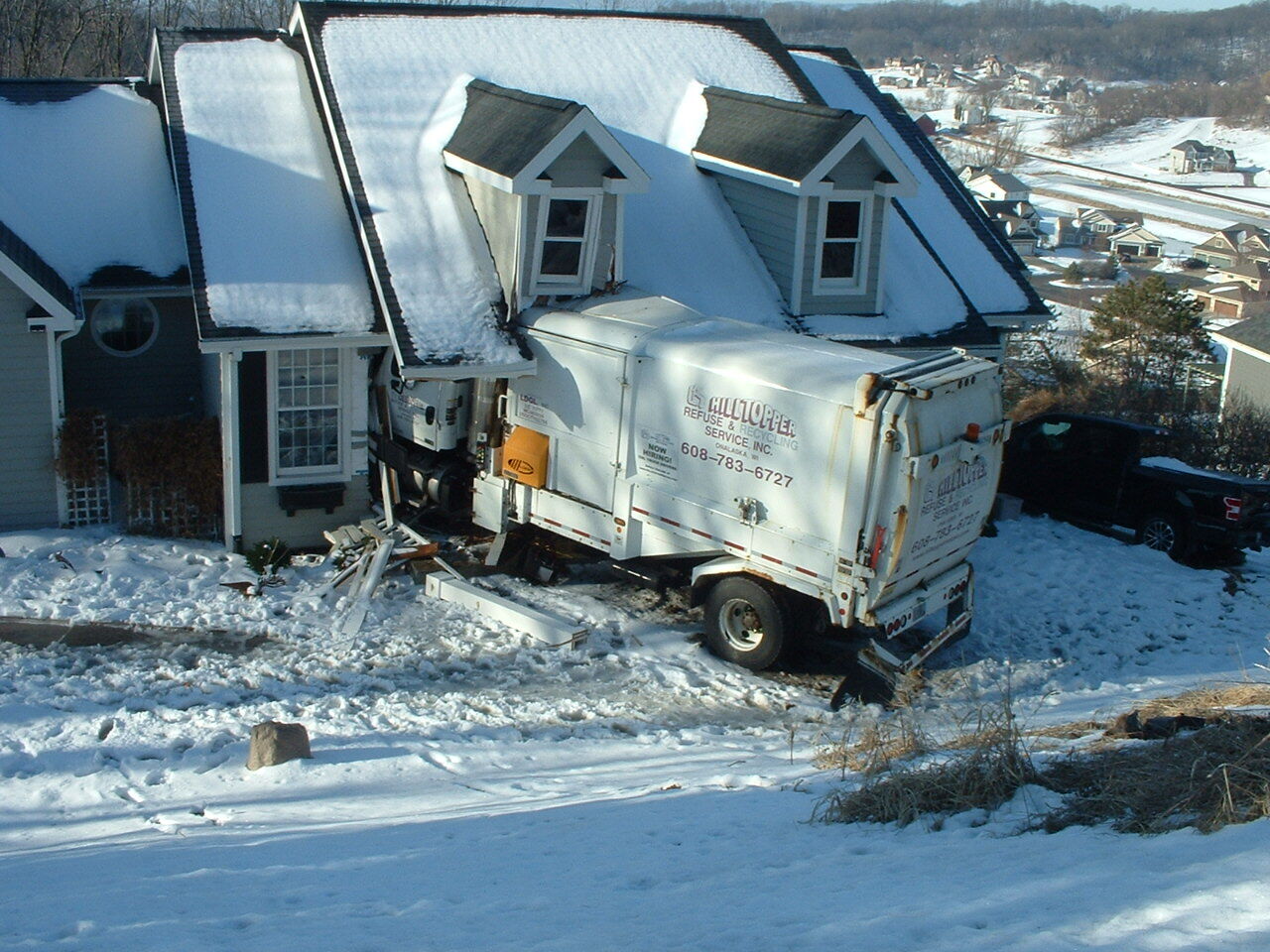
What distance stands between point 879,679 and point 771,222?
22.7 ft

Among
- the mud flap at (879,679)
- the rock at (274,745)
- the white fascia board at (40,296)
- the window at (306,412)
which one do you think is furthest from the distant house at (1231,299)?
the rock at (274,745)

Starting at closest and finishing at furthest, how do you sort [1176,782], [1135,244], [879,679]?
[1176,782]
[879,679]
[1135,244]

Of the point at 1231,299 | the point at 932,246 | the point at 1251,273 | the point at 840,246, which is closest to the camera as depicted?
the point at 840,246

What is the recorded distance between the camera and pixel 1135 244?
93188 mm

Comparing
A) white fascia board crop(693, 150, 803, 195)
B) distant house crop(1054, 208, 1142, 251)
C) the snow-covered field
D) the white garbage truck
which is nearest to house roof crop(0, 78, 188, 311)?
the snow-covered field

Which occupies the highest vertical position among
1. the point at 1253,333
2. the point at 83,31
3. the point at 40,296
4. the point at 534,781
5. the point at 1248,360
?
the point at 83,31

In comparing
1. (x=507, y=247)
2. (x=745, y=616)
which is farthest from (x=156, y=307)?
(x=745, y=616)

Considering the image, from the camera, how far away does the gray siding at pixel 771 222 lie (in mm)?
15875

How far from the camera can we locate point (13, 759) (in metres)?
9.48

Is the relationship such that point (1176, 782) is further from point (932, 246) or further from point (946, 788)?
point (932, 246)

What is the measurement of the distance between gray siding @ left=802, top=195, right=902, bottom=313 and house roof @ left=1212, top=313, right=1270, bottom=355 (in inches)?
617

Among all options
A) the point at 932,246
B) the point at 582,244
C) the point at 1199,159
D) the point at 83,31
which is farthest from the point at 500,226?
the point at 1199,159

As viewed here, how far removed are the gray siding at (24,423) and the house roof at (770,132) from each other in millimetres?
8567

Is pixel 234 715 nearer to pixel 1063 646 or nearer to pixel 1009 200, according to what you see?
pixel 1063 646
